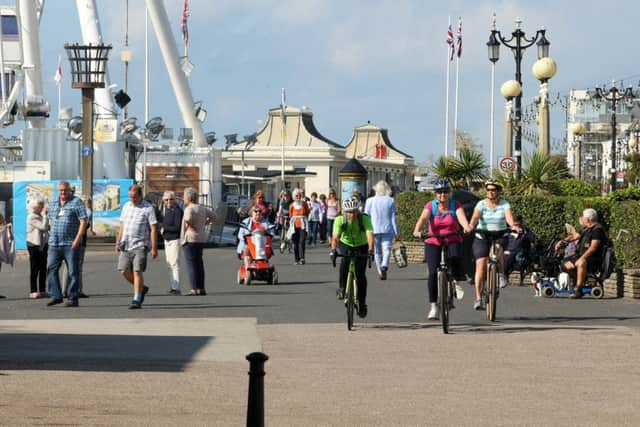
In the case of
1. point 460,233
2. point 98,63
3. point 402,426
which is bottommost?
point 402,426

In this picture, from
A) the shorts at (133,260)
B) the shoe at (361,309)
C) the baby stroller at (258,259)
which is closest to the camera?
the shoe at (361,309)

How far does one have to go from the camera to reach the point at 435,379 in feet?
39.6

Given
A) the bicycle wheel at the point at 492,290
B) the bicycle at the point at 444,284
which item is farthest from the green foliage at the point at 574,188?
the bicycle at the point at 444,284

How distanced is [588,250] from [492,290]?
4.71 meters

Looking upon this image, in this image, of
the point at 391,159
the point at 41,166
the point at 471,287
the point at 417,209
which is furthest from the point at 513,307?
the point at 391,159

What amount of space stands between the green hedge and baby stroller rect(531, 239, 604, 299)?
0.73 metres

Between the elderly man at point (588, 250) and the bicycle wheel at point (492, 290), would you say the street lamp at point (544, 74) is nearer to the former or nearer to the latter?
the elderly man at point (588, 250)

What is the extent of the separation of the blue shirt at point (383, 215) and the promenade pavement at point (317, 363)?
3879 millimetres

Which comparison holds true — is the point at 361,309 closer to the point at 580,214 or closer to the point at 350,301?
the point at 350,301

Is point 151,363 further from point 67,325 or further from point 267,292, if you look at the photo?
point 267,292

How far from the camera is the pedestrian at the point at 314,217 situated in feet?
146

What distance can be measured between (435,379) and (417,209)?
875 inches

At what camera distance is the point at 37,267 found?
22953 mm

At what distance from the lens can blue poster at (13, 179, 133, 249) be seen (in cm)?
3997
